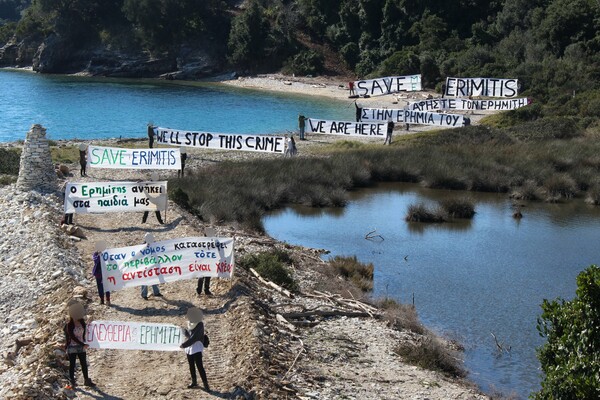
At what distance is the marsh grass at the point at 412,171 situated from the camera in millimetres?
39219

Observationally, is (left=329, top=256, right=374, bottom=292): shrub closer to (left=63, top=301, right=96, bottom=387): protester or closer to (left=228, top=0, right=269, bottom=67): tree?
(left=63, top=301, right=96, bottom=387): protester

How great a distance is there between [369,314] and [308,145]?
31991mm

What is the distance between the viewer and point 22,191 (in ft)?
97.3

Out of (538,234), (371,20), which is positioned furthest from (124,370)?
(371,20)

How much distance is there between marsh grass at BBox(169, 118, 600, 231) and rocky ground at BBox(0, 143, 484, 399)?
38.6ft

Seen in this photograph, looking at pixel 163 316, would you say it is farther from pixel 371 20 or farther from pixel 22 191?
pixel 371 20

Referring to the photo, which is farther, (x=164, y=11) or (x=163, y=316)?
(x=164, y=11)

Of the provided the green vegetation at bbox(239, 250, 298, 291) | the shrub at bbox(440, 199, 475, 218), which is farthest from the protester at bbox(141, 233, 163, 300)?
the shrub at bbox(440, 199, 475, 218)

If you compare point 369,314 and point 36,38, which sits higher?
point 36,38

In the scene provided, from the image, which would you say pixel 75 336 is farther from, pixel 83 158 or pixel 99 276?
pixel 83 158

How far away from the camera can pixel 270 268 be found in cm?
2414

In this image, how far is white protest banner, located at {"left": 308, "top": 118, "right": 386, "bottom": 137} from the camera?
53.7 meters

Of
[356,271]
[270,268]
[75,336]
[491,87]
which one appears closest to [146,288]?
[270,268]

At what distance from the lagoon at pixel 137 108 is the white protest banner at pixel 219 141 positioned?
1790cm
